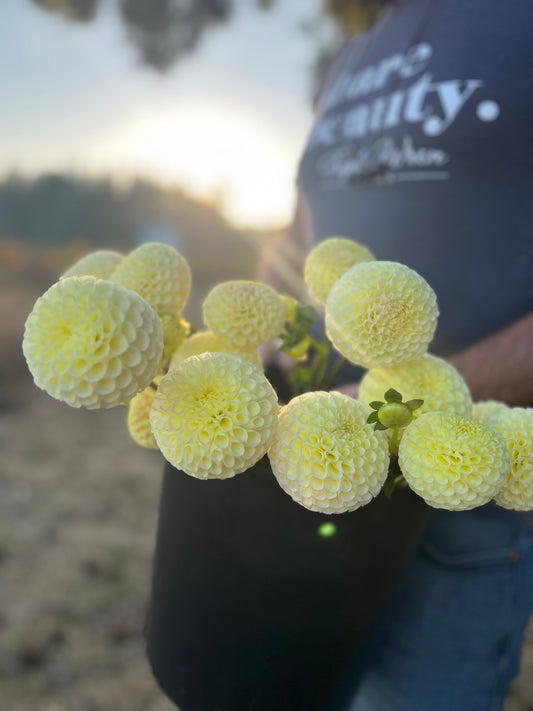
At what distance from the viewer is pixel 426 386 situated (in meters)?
0.39

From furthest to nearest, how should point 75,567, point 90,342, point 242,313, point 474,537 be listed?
1. point 75,567
2. point 474,537
3. point 242,313
4. point 90,342

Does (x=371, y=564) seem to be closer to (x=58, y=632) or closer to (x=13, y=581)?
(x=58, y=632)

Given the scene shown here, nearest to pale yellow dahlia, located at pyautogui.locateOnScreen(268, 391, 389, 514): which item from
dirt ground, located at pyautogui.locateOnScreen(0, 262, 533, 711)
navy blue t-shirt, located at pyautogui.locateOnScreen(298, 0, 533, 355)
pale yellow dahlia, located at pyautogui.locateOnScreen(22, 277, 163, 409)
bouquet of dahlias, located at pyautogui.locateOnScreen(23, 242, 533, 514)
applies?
bouquet of dahlias, located at pyautogui.locateOnScreen(23, 242, 533, 514)

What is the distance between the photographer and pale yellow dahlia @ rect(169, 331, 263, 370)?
1.34 feet

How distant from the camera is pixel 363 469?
1.10ft

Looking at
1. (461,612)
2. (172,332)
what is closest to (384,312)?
(172,332)

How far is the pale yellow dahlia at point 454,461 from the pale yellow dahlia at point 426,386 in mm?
36

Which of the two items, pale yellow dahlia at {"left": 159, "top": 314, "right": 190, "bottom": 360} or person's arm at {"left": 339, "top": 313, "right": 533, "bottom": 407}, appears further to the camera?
person's arm at {"left": 339, "top": 313, "right": 533, "bottom": 407}

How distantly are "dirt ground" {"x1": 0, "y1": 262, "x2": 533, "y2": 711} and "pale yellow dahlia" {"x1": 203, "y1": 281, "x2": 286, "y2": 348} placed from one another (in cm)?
124

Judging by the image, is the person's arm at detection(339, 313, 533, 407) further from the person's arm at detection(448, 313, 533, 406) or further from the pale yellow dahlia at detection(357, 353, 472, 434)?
the pale yellow dahlia at detection(357, 353, 472, 434)

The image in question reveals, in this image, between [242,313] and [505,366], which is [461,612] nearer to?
[505,366]

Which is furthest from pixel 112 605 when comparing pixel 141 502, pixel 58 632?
pixel 141 502

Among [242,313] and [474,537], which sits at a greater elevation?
[242,313]

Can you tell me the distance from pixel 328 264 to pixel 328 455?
0.54 feet
